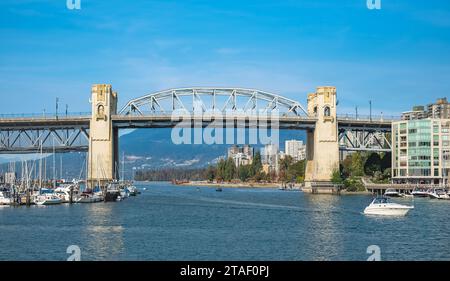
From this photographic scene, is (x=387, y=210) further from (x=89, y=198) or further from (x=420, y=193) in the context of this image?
A: (x=420, y=193)

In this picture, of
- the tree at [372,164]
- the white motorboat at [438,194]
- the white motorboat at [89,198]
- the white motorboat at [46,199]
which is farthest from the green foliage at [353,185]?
the white motorboat at [46,199]

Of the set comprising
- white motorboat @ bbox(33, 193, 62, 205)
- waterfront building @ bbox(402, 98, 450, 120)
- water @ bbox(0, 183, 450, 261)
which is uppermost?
waterfront building @ bbox(402, 98, 450, 120)

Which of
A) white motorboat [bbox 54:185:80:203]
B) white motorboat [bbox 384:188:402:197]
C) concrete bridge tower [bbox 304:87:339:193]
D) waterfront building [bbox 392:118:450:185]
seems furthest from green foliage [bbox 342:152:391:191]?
white motorboat [bbox 54:185:80:203]

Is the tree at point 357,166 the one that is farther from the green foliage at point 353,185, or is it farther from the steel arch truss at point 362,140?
the green foliage at point 353,185

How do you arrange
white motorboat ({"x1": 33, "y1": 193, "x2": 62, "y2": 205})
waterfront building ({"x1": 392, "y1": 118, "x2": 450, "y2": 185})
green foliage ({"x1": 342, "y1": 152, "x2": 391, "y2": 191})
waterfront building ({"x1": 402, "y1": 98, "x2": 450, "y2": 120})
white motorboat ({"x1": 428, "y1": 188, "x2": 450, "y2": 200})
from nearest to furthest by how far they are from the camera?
1. white motorboat ({"x1": 33, "y1": 193, "x2": 62, "y2": 205})
2. white motorboat ({"x1": 428, "y1": 188, "x2": 450, "y2": 200})
3. waterfront building ({"x1": 392, "y1": 118, "x2": 450, "y2": 185})
4. green foliage ({"x1": 342, "y1": 152, "x2": 391, "y2": 191})
5. waterfront building ({"x1": 402, "y1": 98, "x2": 450, "y2": 120})

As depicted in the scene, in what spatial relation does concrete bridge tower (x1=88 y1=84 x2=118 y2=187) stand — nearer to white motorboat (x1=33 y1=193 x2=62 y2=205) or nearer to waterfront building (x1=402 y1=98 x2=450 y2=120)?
white motorboat (x1=33 y1=193 x2=62 y2=205)

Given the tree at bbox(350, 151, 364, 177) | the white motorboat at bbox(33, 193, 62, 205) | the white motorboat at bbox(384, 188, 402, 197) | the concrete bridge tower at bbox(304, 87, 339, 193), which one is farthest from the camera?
the tree at bbox(350, 151, 364, 177)

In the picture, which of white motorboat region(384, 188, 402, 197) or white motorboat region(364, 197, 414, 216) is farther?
white motorboat region(384, 188, 402, 197)

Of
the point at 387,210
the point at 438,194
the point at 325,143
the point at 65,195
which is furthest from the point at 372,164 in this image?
the point at 387,210
